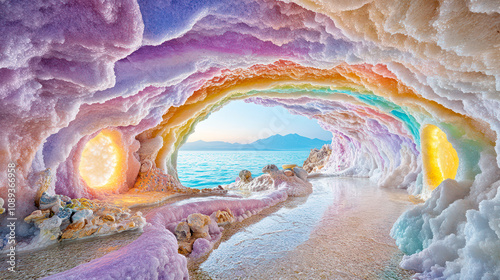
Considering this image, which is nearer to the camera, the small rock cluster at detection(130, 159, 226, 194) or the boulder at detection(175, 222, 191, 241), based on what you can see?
the boulder at detection(175, 222, 191, 241)

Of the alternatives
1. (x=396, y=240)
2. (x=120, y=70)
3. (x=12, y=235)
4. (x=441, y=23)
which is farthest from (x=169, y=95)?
(x=396, y=240)

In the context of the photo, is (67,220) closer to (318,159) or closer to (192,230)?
(192,230)

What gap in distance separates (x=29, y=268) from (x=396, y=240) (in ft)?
14.9

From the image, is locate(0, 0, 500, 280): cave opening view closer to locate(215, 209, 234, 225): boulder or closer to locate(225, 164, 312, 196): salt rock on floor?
locate(215, 209, 234, 225): boulder

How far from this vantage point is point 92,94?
9.71ft

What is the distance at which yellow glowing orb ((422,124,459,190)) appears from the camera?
18.6 feet

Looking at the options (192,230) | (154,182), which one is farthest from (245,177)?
(192,230)

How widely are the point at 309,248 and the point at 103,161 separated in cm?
542

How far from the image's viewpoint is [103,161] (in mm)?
6047

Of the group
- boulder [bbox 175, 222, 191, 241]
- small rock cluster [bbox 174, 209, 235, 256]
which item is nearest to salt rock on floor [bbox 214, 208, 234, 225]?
small rock cluster [bbox 174, 209, 235, 256]

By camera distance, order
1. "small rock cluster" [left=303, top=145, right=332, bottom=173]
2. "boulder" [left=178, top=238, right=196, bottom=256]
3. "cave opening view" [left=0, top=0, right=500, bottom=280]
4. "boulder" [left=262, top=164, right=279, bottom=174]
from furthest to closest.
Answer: "small rock cluster" [left=303, top=145, right=332, bottom=173] < "boulder" [left=262, top=164, right=279, bottom=174] < "boulder" [left=178, top=238, right=196, bottom=256] < "cave opening view" [left=0, top=0, right=500, bottom=280]

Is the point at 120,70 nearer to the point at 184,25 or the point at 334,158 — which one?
the point at 184,25

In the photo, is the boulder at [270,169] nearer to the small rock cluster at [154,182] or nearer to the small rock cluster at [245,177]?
the small rock cluster at [245,177]

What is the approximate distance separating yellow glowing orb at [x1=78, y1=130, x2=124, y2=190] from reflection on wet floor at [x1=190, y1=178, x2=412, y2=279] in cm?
379
